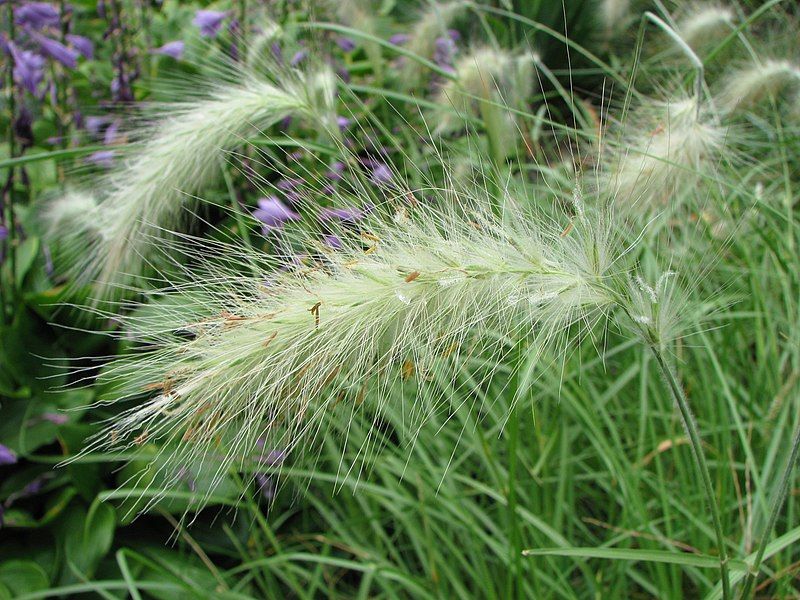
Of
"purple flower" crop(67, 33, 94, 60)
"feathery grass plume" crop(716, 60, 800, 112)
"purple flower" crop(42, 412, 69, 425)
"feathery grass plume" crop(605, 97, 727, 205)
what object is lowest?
"purple flower" crop(42, 412, 69, 425)

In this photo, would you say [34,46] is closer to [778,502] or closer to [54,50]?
[54,50]

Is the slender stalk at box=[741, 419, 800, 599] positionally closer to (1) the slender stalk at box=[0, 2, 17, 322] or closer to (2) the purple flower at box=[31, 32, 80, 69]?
(1) the slender stalk at box=[0, 2, 17, 322]

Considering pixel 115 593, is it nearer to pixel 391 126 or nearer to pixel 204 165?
pixel 204 165

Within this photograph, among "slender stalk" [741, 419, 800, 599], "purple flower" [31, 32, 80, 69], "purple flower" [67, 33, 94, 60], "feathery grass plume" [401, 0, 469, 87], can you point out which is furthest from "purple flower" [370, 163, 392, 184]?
"purple flower" [67, 33, 94, 60]

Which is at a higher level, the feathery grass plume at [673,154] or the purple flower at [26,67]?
the purple flower at [26,67]

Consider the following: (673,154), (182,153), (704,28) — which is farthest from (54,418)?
(704,28)

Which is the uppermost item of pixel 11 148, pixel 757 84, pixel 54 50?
pixel 54 50

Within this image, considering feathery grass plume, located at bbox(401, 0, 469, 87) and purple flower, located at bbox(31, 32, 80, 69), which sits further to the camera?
feathery grass plume, located at bbox(401, 0, 469, 87)

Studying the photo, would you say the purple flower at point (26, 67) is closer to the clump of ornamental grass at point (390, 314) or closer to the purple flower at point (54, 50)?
the purple flower at point (54, 50)

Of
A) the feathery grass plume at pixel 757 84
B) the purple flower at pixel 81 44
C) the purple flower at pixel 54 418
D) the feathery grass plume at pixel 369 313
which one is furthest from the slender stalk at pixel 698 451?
the purple flower at pixel 81 44
